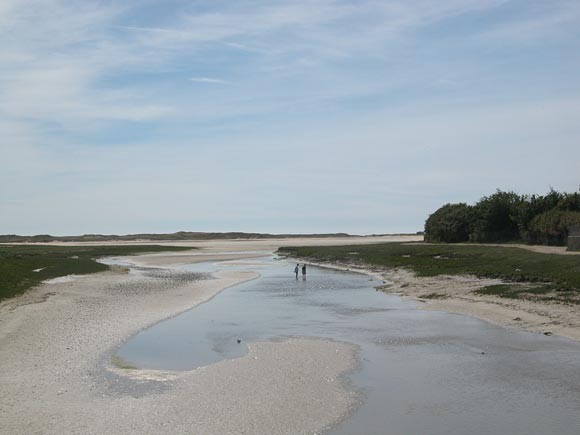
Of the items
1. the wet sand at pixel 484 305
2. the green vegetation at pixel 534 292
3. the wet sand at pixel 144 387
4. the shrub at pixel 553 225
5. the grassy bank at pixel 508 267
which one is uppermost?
the shrub at pixel 553 225

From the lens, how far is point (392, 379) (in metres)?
15.6

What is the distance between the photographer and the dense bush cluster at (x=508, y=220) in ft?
172

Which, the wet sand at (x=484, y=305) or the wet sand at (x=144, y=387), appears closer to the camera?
the wet sand at (x=144, y=387)

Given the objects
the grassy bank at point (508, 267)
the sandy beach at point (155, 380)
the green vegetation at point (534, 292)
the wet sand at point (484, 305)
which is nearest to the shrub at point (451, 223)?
the grassy bank at point (508, 267)

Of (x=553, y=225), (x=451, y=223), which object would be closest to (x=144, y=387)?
(x=553, y=225)

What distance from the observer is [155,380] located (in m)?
15.3

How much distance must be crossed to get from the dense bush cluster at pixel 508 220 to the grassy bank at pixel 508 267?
6664mm

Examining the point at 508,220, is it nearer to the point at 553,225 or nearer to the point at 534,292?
the point at 553,225

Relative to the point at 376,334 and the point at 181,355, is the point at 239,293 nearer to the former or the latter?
the point at 376,334

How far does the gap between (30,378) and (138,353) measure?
4200 mm

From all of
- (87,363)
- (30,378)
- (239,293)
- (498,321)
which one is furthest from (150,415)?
(239,293)

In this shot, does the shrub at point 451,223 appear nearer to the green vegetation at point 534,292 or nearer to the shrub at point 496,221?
the shrub at point 496,221

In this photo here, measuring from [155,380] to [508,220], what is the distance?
181 ft

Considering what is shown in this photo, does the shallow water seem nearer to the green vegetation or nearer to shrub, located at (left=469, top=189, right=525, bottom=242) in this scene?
the green vegetation
